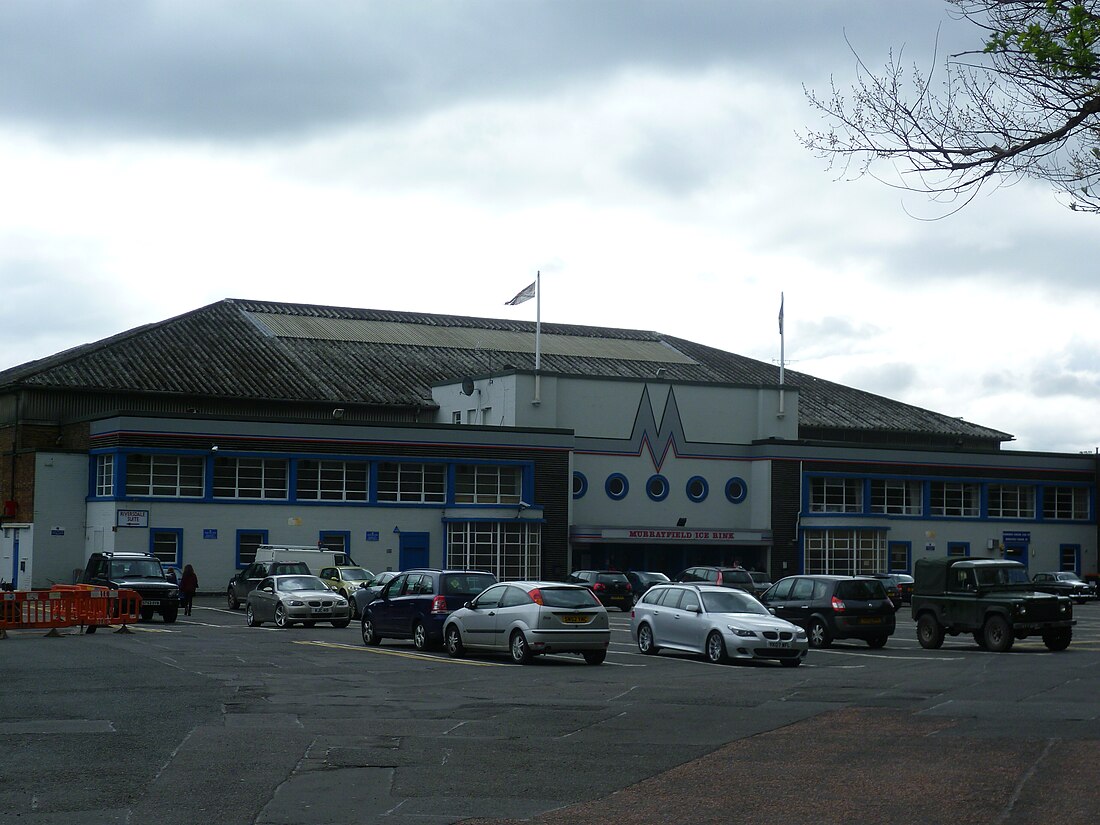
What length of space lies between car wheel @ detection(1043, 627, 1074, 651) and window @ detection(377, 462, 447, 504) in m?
32.1

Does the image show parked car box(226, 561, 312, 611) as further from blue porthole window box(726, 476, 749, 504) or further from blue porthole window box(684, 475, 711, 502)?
blue porthole window box(726, 476, 749, 504)

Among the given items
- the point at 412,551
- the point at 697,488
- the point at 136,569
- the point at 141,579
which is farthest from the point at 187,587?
the point at 697,488

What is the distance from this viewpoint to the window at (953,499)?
219 ft

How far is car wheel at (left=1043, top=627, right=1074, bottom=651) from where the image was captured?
93.7ft

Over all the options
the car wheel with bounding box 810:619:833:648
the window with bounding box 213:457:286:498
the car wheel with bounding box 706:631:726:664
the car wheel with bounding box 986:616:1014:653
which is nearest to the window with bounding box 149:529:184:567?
the window with bounding box 213:457:286:498

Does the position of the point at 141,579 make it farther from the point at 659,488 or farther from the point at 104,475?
the point at 659,488

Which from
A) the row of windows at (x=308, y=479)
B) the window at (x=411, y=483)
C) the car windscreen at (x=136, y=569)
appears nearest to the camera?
the car windscreen at (x=136, y=569)

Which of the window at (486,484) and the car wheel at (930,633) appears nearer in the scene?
the car wheel at (930,633)

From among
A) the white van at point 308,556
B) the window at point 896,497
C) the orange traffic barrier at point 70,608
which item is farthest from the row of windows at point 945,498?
the orange traffic barrier at point 70,608

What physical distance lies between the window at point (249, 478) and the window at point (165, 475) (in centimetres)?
77

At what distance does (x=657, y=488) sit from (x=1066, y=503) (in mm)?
22974

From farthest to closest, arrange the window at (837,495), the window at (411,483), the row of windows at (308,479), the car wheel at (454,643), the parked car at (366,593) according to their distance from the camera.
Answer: the window at (837,495) → the window at (411,483) → the row of windows at (308,479) → the parked car at (366,593) → the car wheel at (454,643)

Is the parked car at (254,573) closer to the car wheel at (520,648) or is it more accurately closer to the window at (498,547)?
the window at (498,547)

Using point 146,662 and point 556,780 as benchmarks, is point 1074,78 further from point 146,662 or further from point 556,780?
point 146,662
